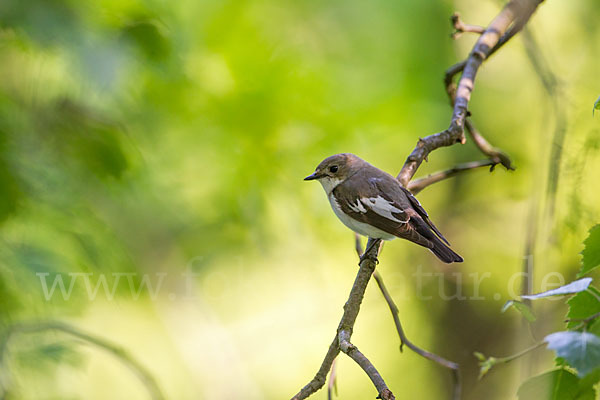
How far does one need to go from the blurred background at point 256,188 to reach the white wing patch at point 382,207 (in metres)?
0.59

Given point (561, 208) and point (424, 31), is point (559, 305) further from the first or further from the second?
point (424, 31)

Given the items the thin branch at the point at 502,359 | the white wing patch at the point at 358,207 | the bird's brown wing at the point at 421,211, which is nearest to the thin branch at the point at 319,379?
the thin branch at the point at 502,359

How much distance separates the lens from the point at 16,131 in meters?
2.49

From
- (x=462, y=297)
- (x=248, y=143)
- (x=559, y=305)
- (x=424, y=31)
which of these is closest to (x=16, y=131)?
(x=248, y=143)

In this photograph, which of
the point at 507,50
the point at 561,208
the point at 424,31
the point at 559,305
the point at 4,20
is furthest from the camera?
the point at 507,50

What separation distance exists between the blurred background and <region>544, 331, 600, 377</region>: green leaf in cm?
141

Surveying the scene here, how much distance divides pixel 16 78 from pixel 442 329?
161 inches

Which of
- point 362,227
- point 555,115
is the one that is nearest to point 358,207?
point 362,227

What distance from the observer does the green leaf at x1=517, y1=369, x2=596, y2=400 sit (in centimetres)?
116

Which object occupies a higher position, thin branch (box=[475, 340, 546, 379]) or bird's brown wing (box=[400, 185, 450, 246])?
bird's brown wing (box=[400, 185, 450, 246])

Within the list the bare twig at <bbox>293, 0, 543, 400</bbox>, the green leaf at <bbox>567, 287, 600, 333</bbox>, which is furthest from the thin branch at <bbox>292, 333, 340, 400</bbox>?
the green leaf at <bbox>567, 287, 600, 333</bbox>

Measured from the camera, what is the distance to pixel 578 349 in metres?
0.99

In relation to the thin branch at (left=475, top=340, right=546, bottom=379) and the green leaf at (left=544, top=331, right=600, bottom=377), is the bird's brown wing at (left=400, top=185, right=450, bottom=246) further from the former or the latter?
the green leaf at (left=544, top=331, right=600, bottom=377)

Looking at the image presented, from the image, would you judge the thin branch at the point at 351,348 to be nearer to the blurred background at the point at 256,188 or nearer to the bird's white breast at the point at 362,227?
the bird's white breast at the point at 362,227
